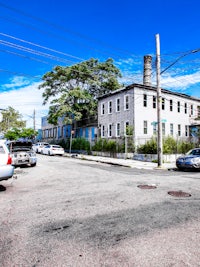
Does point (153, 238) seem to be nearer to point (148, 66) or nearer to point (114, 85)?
point (148, 66)

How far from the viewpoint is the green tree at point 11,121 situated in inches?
2157

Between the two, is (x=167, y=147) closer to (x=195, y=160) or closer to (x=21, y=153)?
(x=195, y=160)

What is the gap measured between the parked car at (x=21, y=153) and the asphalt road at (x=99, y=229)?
23.7ft

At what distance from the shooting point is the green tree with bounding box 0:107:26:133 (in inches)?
2157

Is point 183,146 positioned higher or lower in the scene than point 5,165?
higher

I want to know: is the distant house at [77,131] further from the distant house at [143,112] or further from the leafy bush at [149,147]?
the leafy bush at [149,147]

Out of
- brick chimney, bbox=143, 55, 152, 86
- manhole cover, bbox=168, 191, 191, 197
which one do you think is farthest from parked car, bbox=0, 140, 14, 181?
brick chimney, bbox=143, 55, 152, 86

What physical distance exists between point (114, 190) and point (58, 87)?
103 ft

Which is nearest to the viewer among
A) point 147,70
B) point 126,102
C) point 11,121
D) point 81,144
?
point 126,102

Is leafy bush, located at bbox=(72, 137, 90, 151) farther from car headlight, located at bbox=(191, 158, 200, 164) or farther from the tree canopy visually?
car headlight, located at bbox=(191, 158, 200, 164)

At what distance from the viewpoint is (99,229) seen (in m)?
4.03

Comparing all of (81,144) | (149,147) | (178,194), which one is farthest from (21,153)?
(81,144)

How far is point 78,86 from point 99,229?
106 feet

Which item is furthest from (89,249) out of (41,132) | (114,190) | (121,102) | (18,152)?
(41,132)
